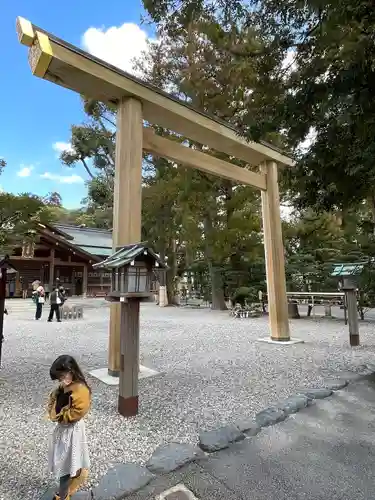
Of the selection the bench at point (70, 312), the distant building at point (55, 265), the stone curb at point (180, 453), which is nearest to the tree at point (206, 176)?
the bench at point (70, 312)

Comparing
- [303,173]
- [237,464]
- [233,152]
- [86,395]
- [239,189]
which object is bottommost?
[237,464]

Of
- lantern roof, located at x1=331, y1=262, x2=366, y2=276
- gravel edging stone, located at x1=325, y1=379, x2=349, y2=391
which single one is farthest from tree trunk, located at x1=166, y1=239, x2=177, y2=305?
gravel edging stone, located at x1=325, y1=379, x2=349, y2=391

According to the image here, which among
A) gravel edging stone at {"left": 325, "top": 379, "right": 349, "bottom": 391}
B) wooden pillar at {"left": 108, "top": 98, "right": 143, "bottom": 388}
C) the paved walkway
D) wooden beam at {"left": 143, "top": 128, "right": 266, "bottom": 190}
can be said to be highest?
wooden beam at {"left": 143, "top": 128, "right": 266, "bottom": 190}

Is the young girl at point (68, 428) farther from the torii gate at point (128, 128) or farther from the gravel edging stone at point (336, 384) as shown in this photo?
the gravel edging stone at point (336, 384)

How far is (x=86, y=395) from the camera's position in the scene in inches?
72.2

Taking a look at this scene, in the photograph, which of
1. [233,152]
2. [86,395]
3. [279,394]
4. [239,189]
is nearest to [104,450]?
[86,395]

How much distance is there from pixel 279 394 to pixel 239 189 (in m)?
9.29

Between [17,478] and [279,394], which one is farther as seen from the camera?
[279,394]

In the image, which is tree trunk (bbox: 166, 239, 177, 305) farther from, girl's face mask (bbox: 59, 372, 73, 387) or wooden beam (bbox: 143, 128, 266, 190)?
girl's face mask (bbox: 59, 372, 73, 387)

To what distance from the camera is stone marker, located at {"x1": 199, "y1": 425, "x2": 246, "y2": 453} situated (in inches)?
96.7

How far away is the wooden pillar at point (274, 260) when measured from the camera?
6.43 meters

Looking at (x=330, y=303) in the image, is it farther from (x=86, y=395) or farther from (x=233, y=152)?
(x=86, y=395)

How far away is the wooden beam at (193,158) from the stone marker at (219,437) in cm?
375

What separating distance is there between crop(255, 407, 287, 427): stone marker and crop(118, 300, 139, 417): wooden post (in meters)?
1.19
